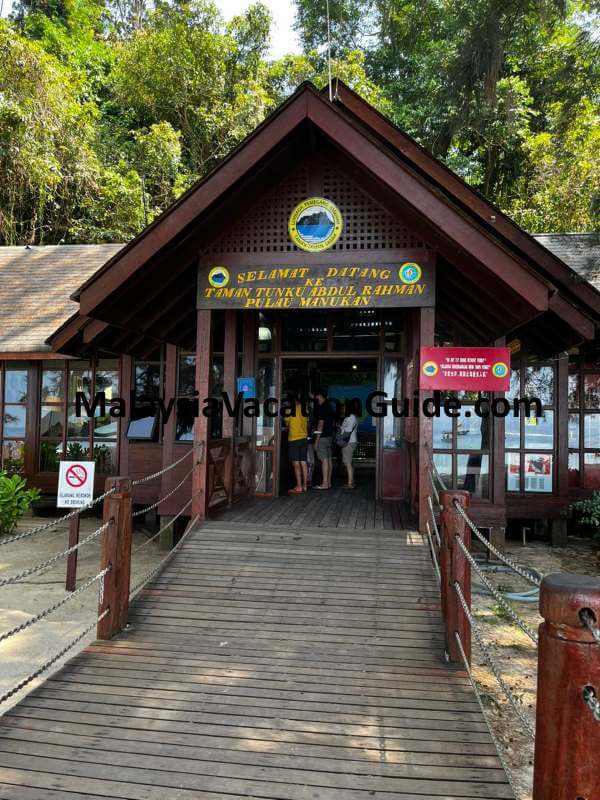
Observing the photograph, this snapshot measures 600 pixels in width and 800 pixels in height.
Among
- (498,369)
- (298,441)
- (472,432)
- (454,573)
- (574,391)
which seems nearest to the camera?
(454,573)

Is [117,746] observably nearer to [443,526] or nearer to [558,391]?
[443,526]

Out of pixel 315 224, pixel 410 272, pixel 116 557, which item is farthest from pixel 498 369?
pixel 116 557

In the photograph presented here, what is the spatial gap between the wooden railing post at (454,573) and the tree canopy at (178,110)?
1287cm

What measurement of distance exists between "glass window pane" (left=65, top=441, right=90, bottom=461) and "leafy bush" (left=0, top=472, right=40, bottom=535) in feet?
3.36

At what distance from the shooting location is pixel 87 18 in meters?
28.5

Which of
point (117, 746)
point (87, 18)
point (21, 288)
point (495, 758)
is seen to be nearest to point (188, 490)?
point (117, 746)

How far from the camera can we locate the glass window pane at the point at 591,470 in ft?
30.7

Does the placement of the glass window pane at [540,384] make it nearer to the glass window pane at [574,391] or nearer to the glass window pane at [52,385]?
the glass window pane at [574,391]

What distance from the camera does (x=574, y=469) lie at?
9391 millimetres

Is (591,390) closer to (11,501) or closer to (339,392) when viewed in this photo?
(11,501)

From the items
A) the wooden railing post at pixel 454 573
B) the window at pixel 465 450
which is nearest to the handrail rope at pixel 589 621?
the wooden railing post at pixel 454 573

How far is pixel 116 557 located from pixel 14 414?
309 inches

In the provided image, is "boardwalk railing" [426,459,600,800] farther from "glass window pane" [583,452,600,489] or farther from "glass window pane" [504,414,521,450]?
"glass window pane" [583,452,600,489]

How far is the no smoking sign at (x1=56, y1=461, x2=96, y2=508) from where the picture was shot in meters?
6.38
